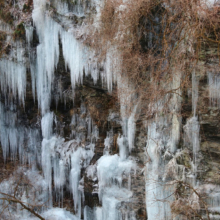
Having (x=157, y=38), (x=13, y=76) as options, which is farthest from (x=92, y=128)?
(x=157, y=38)

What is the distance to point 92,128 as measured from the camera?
616 cm

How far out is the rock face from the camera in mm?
4680

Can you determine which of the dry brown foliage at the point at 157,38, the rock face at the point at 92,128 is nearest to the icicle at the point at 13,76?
the rock face at the point at 92,128

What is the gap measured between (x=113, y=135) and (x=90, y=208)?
6.17 feet

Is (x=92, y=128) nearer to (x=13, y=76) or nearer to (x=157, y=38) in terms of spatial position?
(x=13, y=76)

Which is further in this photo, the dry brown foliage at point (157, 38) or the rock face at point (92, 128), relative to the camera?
the rock face at point (92, 128)

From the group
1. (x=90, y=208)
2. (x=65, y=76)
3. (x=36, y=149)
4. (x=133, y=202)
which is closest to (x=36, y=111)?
(x=36, y=149)

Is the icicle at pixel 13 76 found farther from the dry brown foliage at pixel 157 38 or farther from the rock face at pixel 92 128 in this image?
the dry brown foliage at pixel 157 38

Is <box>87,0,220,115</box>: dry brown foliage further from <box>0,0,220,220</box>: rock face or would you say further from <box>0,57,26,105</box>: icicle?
<box>0,57,26,105</box>: icicle

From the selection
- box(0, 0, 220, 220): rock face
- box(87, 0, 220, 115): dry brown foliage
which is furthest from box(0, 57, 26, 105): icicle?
box(87, 0, 220, 115): dry brown foliage

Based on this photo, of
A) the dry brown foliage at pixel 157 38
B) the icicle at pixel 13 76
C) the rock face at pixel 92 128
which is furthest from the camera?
the icicle at pixel 13 76

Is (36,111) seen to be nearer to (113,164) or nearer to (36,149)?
(36,149)

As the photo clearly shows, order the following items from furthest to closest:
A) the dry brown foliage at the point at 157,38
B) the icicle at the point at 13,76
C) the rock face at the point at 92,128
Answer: the icicle at the point at 13,76 < the rock face at the point at 92,128 < the dry brown foliage at the point at 157,38

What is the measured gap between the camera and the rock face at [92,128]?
15.4 feet
